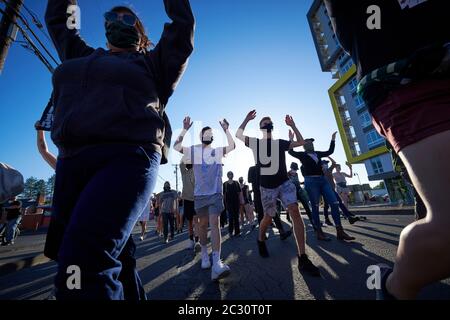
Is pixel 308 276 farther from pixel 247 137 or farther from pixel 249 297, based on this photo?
pixel 247 137

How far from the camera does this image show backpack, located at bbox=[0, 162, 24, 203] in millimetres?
2395

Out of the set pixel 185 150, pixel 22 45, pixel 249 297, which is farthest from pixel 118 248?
pixel 22 45

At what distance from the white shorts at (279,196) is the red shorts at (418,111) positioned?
2409mm

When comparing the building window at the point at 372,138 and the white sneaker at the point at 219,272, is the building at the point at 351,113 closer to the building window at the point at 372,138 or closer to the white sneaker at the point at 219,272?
the building window at the point at 372,138

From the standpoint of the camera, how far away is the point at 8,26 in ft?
18.2

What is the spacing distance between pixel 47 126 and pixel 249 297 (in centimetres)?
239

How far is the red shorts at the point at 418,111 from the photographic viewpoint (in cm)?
87

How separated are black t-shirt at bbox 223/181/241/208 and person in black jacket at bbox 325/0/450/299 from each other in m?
6.55

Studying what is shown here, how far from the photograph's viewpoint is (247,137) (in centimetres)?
372

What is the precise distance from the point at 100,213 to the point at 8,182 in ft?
7.56

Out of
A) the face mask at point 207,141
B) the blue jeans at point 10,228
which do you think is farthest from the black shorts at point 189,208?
the blue jeans at point 10,228

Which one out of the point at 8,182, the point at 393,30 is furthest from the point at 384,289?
the point at 8,182

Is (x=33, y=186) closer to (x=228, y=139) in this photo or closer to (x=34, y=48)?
(x=34, y=48)

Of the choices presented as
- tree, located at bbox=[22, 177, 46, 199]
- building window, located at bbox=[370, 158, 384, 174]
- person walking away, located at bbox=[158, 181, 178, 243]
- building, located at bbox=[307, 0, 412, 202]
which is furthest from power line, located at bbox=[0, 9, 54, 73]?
tree, located at bbox=[22, 177, 46, 199]
